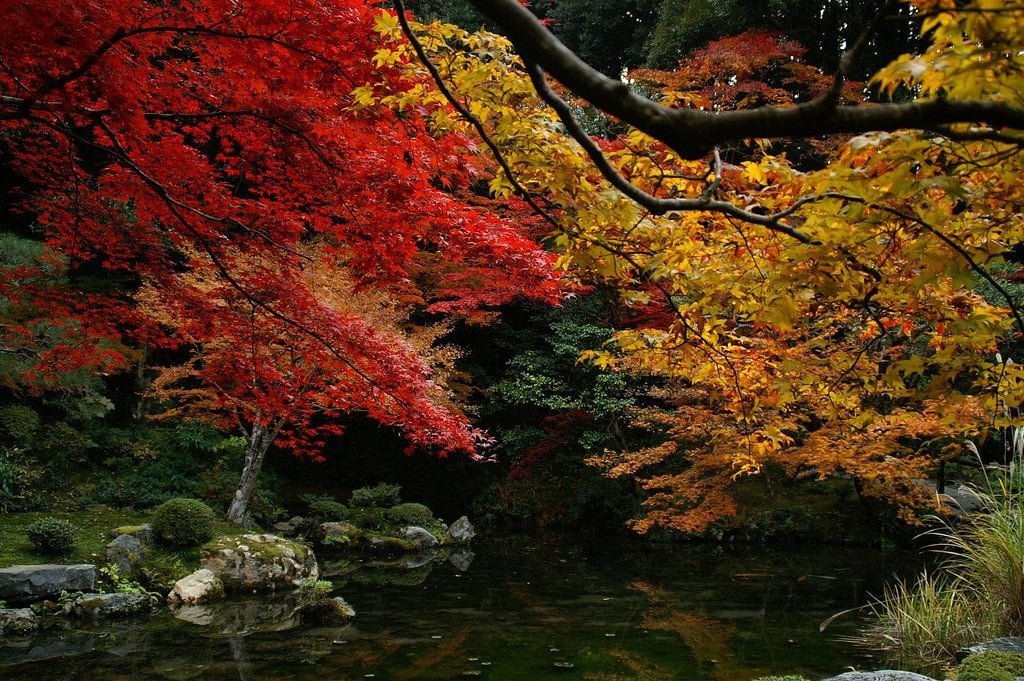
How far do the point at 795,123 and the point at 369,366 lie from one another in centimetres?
456

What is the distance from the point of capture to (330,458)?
48.9 feet

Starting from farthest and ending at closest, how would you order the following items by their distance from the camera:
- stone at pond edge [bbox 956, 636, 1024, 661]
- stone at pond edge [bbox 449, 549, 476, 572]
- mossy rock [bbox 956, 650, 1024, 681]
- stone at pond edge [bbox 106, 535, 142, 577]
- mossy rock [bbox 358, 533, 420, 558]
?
mossy rock [bbox 358, 533, 420, 558] → stone at pond edge [bbox 449, 549, 476, 572] → stone at pond edge [bbox 106, 535, 142, 577] → stone at pond edge [bbox 956, 636, 1024, 661] → mossy rock [bbox 956, 650, 1024, 681]

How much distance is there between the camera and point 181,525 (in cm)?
791

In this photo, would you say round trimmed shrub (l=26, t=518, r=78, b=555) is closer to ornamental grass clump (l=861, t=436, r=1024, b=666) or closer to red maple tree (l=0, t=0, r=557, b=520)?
red maple tree (l=0, t=0, r=557, b=520)

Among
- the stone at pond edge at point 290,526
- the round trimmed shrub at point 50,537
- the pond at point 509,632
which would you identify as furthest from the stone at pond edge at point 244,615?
the stone at pond edge at point 290,526

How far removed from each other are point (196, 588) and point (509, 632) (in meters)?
3.55

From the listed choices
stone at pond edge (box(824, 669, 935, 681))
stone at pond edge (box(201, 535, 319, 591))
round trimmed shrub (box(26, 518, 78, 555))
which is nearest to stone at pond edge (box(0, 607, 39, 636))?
round trimmed shrub (box(26, 518, 78, 555))

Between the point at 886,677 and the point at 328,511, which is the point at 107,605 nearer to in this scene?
the point at 328,511

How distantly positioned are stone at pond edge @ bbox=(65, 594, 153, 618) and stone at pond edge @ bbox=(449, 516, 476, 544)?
230 inches

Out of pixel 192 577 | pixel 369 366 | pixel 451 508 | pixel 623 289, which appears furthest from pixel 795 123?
pixel 451 508

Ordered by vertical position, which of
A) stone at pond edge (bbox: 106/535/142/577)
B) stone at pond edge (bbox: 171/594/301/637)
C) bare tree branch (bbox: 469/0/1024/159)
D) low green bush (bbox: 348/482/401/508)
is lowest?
stone at pond edge (bbox: 171/594/301/637)

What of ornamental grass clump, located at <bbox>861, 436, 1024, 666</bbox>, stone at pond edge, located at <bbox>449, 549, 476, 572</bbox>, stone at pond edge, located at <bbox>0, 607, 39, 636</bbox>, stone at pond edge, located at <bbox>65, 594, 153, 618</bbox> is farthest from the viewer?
stone at pond edge, located at <bbox>449, 549, 476, 572</bbox>

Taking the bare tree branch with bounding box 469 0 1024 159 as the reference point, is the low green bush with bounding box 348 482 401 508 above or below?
below

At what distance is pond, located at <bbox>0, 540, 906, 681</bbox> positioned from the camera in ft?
16.2
